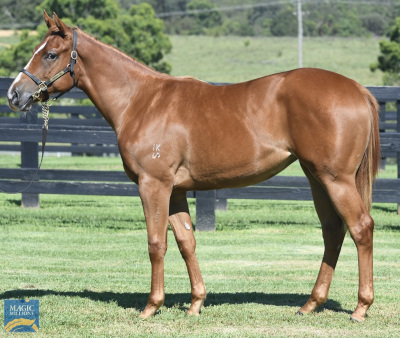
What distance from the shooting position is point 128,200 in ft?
47.7

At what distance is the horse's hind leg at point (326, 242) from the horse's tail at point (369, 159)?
403mm

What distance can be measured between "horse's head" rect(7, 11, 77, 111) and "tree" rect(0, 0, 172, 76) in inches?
1267

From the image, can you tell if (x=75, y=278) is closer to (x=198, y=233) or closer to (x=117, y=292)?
(x=117, y=292)

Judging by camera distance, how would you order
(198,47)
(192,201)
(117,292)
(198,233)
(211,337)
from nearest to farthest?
1. (211,337)
2. (117,292)
3. (198,233)
4. (192,201)
5. (198,47)

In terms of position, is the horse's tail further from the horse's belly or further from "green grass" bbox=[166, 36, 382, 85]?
"green grass" bbox=[166, 36, 382, 85]

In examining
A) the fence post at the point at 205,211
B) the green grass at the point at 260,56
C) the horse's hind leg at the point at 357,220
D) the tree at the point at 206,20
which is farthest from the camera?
the tree at the point at 206,20

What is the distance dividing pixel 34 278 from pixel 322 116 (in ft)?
12.3

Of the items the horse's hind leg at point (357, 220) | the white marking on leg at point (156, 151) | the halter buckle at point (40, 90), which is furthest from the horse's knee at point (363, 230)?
the halter buckle at point (40, 90)

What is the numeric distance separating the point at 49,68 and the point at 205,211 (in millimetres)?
4846

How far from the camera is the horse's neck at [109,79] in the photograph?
6.36 metres

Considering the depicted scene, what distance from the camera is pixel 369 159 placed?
6.05m

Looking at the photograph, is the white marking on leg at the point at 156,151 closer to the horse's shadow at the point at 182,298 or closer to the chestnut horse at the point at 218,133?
the chestnut horse at the point at 218,133

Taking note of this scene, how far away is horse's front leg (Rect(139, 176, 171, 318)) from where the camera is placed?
5.98m

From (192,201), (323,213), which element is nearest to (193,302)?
(323,213)
